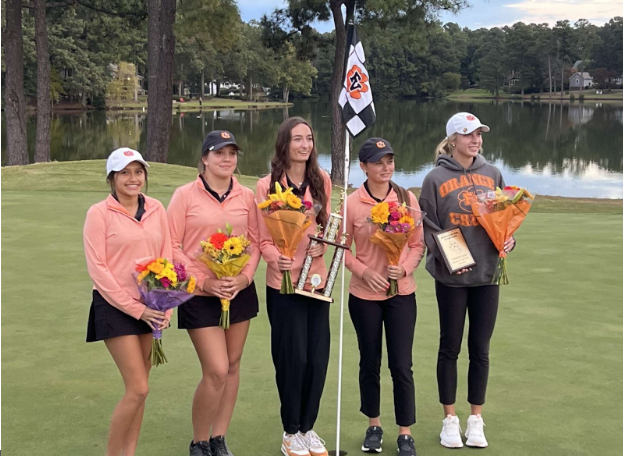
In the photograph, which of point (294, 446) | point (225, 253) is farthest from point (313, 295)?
point (294, 446)

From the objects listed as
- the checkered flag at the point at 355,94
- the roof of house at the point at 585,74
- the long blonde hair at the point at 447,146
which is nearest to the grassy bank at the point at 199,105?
the roof of house at the point at 585,74

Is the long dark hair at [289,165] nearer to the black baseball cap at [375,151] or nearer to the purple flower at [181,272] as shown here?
the black baseball cap at [375,151]

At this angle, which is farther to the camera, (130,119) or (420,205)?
(130,119)

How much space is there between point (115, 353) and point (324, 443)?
125 centimetres

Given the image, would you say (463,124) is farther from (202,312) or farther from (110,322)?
(110,322)

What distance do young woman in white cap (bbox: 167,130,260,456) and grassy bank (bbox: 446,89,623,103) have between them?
9304 centimetres

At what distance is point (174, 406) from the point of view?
4.39 metres

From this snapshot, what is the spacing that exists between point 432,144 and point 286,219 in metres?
36.2

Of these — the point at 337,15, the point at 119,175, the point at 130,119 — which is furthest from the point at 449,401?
the point at 130,119

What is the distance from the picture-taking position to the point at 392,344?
3.91 m

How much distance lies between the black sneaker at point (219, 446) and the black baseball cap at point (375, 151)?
1.62 m

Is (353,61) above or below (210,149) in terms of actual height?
above

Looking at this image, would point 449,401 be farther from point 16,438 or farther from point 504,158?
point 504,158

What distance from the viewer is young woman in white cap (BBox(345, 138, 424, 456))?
3.87 meters
